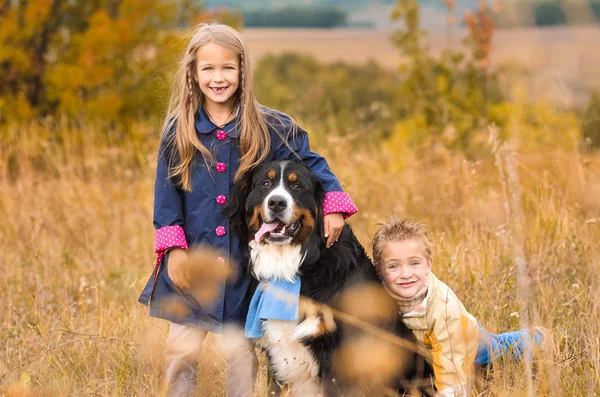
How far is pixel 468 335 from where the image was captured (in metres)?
3.12

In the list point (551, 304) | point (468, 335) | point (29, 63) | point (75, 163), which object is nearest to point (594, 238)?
point (551, 304)

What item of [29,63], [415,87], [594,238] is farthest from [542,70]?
[29,63]

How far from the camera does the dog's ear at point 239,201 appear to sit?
326cm

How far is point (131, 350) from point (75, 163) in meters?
4.37

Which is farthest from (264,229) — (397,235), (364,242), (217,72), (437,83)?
(437,83)

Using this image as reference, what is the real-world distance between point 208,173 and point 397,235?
3.07 feet

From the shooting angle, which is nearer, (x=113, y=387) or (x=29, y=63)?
(x=113, y=387)

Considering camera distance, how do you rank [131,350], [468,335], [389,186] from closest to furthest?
[468,335], [131,350], [389,186]

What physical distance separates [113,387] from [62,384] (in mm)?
234

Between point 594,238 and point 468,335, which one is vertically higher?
point 594,238

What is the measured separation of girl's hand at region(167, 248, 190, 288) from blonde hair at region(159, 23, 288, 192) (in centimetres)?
31

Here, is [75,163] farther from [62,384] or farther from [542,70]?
[542,70]

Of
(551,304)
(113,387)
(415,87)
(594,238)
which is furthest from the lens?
(415,87)

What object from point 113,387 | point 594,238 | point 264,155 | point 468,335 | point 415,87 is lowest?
point 113,387
